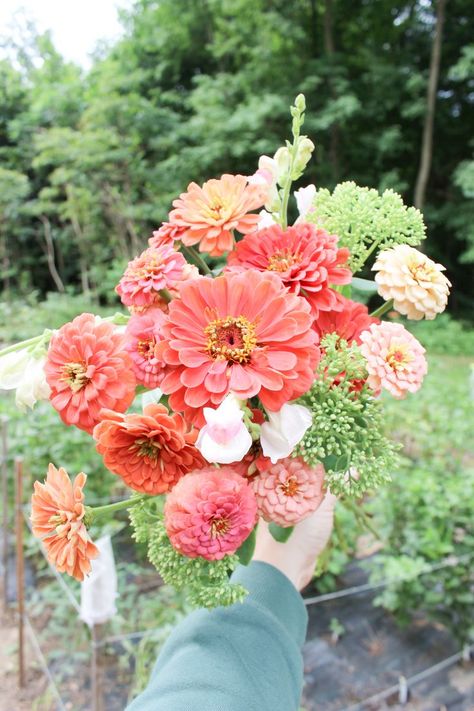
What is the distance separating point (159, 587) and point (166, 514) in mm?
1913

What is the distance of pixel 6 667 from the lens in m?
1.96

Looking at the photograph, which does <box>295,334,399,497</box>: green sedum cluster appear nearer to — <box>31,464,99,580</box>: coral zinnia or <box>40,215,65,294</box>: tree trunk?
<box>31,464,99,580</box>: coral zinnia

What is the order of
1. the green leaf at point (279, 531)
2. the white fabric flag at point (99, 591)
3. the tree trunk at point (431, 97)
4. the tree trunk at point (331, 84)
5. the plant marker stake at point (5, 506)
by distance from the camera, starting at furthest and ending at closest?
the tree trunk at point (331, 84) < the tree trunk at point (431, 97) < the plant marker stake at point (5, 506) < the white fabric flag at point (99, 591) < the green leaf at point (279, 531)

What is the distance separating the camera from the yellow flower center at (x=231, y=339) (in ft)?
1.48

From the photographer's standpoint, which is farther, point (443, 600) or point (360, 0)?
point (360, 0)

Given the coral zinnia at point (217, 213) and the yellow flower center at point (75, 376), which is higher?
the coral zinnia at point (217, 213)

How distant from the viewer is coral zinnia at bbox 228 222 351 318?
20.1 inches

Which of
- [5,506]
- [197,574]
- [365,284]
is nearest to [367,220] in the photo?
[365,284]

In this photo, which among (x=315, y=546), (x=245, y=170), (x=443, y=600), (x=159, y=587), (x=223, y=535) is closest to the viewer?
(x=223, y=535)

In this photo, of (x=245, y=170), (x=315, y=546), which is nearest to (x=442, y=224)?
(x=245, y=170)

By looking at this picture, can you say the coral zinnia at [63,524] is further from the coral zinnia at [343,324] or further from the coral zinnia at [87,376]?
the coral zinnia at [343,324]

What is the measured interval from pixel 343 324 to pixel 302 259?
0.08 meters

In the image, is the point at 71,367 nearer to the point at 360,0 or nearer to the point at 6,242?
the point at 6,242

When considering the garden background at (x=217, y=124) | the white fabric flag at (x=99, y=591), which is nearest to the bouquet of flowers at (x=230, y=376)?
the white fabric flag at (x=99, y=591)
